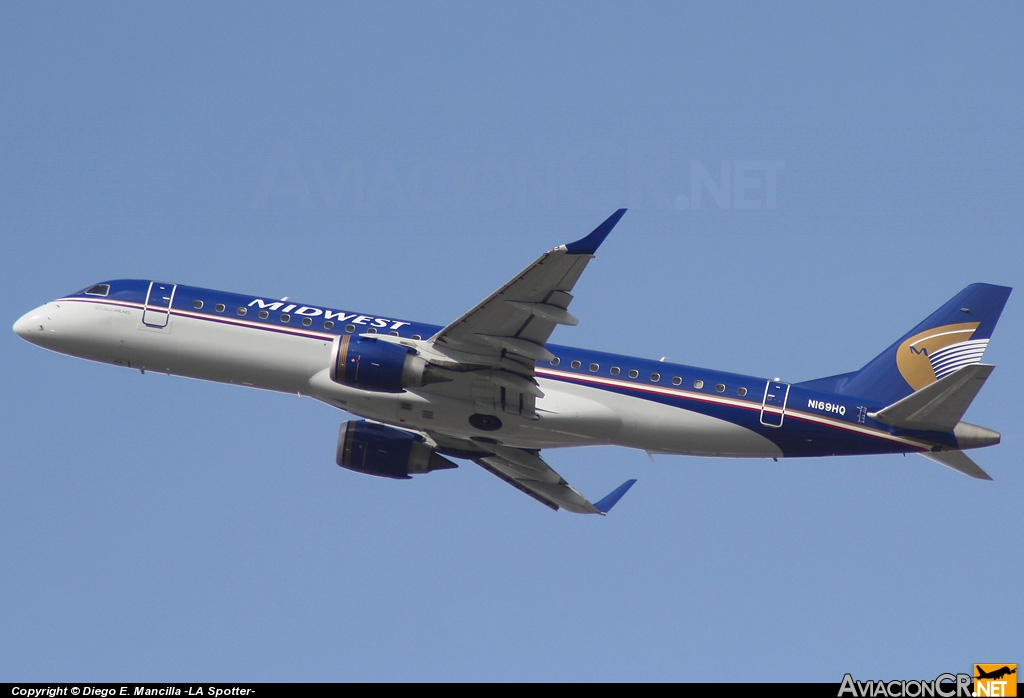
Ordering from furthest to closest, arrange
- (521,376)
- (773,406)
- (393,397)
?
1. (773,406)
2. (393,397)
3. (521,376)

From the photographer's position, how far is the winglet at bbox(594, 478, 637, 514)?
160 feet

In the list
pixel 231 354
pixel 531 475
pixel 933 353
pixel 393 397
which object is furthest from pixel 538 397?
pixel 933 353

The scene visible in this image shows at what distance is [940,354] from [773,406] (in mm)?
7311

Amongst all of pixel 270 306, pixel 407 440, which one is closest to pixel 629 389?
pixel 407 440

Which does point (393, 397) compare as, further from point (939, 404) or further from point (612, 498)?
point (939, 404)

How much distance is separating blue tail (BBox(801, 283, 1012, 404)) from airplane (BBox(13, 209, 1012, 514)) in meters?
0.05

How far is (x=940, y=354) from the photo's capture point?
151 feet

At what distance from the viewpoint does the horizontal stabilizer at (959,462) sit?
4234cm

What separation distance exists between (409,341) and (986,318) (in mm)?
20665

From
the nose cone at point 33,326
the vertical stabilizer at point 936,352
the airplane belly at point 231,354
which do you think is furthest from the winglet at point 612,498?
the nose cone at point 33,326

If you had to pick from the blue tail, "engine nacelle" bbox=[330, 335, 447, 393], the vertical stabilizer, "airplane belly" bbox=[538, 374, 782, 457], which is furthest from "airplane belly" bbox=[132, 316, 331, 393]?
the vertical stabilizer

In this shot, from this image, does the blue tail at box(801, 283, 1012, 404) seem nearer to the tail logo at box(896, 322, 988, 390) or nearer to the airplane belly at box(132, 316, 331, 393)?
the tail logo at box(896, 322, 988, 390)

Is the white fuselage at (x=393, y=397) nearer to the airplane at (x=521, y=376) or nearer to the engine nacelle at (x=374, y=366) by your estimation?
the airplane at (x=521, y=376)

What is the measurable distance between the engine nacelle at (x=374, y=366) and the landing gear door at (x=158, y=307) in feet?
23.5
